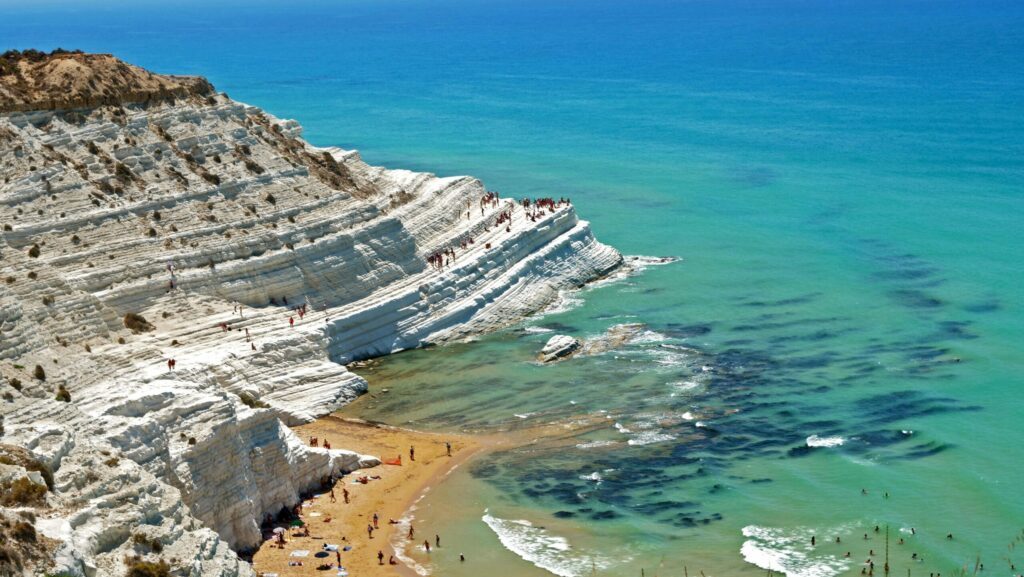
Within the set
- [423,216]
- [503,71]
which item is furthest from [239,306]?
[503,71]

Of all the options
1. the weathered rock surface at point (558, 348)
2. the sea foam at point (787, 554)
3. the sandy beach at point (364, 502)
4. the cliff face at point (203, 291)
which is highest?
the cliff face at point (203, 291)

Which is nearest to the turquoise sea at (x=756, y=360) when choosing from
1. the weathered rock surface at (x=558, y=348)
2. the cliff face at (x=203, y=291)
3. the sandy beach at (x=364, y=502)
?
the weathered rock surface at (x=558, y=348)

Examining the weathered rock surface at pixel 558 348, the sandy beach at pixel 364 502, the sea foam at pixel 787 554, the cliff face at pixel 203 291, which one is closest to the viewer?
the cliff face at pixel 203 291

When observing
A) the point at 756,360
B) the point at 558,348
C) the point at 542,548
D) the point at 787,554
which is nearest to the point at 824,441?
the point at 756,360

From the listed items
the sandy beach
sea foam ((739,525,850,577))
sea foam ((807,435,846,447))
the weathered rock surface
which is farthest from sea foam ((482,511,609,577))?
the weathered rock surface

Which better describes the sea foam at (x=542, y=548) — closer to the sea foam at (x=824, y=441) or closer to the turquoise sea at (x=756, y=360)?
the turquoise sea at (x=756, y=360)

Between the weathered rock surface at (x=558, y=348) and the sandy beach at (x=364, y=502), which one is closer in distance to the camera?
the sandy beach at (x=364, y=502)

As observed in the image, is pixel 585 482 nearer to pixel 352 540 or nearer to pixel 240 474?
pixel 352 540

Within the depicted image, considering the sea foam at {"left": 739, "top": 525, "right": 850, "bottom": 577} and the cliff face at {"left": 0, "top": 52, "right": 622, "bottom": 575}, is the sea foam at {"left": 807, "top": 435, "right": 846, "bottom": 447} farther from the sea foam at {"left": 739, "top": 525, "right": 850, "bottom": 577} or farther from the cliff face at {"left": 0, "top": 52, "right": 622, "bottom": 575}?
the cliff face at {"left": 0, "top": 52, "right": 622, "bottom": 575}
